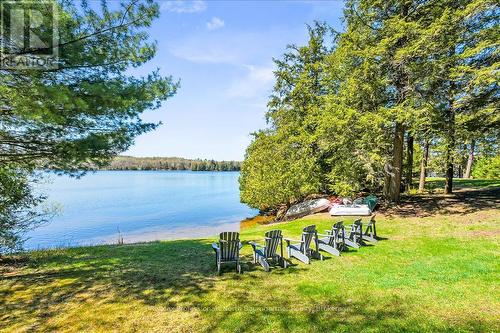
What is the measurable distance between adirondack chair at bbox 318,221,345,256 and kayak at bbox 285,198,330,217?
980 centimetres

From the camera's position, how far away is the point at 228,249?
27.0 feet

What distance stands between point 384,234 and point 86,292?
1125cm

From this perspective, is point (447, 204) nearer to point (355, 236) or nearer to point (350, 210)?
point (350, 210)

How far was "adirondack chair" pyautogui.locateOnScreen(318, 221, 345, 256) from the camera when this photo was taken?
31.8 ft

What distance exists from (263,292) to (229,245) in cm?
181

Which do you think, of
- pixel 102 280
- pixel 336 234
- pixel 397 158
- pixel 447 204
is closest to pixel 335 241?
pixel 336 234

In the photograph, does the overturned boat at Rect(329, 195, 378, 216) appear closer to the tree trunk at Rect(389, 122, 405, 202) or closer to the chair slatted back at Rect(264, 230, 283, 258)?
the tree trunk at Rect(389, 122, 405, 202)

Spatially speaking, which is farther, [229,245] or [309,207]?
[309,207]

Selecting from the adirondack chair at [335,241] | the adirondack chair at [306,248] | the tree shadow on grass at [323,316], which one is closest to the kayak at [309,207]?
the adirondack chair at [335,241]

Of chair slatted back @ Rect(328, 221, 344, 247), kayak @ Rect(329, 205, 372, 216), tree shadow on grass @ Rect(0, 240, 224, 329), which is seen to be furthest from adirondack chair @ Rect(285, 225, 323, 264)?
kayak @ Rect(329, 205, 372, 216)

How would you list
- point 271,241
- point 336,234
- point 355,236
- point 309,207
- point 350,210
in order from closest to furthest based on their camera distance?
1. point 271,241
2. point 336,234
3. point 355,236
4. point 350,210
5. point 309,207

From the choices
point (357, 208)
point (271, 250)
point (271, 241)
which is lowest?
point (271, 250)

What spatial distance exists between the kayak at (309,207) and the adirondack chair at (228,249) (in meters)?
13.0

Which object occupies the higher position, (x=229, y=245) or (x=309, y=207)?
(x=229, y=245)
